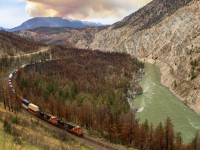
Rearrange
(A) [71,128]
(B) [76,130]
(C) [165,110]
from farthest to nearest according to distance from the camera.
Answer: (C) [165,110]
(A) [71,128]
(B) [76,130]

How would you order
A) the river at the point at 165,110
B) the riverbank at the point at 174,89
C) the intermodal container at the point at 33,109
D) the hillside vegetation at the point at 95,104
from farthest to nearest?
the riverbank at the point at 174,89 → the river at the point at 165,110 → the hillside vegetation at the point at 95,104 → the intermodal container at the point at 33,109

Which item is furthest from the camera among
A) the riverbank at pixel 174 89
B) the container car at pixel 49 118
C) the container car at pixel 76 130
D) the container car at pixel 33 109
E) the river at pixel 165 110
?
the riverbank at pixel 174 89

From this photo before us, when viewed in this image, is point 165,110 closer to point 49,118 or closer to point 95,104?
point 95,104

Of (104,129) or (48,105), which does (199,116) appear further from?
(48,105)

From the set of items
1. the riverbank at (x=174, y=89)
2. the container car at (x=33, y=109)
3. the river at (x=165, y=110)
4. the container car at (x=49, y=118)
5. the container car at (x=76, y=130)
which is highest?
the container car at (x=33, y=109)

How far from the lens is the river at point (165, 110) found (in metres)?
108

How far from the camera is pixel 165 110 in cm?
12912

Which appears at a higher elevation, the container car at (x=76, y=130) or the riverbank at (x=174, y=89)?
the container car at (x=76, y=130)

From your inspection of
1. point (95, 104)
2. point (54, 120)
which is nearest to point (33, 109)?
point (54, 120)

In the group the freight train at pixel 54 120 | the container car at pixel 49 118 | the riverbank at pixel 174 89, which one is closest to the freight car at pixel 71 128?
the freight train at pixel 54 120

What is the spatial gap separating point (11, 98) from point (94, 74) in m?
114

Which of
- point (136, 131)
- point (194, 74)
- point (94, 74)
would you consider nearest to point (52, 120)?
point (136, 131)

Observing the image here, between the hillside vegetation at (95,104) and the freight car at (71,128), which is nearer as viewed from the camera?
the freight car at (71,128)

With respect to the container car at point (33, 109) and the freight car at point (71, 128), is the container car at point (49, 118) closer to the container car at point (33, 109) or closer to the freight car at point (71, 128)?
the freight car at point (71, 128)
